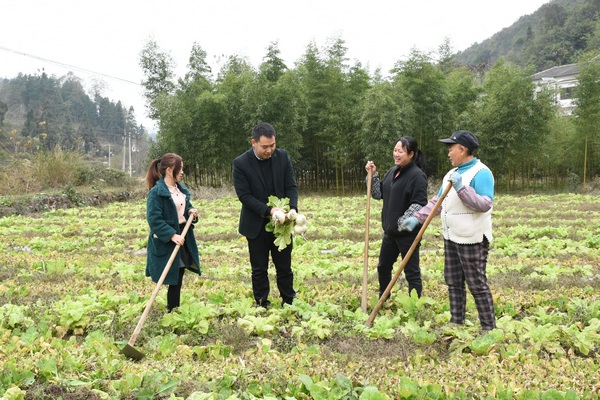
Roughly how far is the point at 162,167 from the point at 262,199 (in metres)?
0.90

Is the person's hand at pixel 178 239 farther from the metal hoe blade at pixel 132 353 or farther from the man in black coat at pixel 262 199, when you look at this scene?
the metal hoe blade at pixel 132 353

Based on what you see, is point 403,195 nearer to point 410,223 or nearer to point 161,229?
point 410,223

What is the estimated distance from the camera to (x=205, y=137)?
19.6 m

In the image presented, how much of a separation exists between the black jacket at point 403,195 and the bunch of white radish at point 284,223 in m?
0.77

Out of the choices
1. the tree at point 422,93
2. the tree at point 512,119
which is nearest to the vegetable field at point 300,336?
the tree at point 422,93

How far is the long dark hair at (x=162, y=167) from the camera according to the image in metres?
4.17

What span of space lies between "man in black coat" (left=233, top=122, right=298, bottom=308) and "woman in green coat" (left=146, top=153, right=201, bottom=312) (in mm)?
474

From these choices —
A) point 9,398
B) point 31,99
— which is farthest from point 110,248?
point 31,99

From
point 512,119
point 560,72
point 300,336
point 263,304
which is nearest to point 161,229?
point 263,304

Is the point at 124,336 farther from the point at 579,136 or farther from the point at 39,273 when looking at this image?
the point at 579,136

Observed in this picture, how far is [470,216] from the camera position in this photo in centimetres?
350

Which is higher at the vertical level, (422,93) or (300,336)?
(422,93)

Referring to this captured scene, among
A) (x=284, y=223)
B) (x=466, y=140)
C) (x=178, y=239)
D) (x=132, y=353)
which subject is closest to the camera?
(x=132, y=353)

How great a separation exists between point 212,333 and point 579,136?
22.2m
